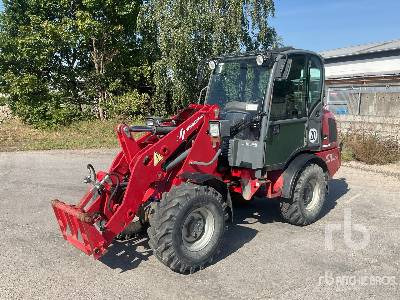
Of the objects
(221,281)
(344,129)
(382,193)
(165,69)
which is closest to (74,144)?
(165,69)

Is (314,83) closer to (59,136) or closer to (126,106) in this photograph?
(59,136)

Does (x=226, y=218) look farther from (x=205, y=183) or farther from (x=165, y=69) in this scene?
(x=165, y=69)

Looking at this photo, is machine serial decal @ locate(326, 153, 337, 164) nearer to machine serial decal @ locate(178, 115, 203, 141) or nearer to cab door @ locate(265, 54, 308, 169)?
cab door @ locate(265, 54, 308, 169)

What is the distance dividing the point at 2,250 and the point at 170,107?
44.7 feet

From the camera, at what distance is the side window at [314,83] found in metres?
6.00

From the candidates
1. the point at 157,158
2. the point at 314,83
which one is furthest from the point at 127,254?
the point at 314,83

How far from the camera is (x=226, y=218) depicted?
4.77 meters

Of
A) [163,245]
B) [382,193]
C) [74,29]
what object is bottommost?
[382,193]

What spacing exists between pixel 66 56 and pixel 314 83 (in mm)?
13963

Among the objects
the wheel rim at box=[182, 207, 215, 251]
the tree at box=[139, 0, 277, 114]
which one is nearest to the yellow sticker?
the wheel rim at box=[182, 207, 215, 251]

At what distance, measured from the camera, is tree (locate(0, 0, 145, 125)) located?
1603 cm

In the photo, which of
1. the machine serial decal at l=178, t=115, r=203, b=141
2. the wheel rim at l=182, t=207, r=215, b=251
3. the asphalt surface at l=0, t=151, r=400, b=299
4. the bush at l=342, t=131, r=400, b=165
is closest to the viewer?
the asphalt surface at l=0, t=151, r=400, b=299

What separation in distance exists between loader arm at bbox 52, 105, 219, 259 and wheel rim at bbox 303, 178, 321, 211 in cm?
171

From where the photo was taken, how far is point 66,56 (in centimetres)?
1745
